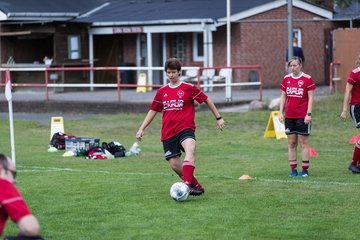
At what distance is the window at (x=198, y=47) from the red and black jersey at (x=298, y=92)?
25069 millimetres

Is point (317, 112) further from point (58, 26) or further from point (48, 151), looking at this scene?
point (58, 26)

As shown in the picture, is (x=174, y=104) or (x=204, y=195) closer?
(x=174, y=104)

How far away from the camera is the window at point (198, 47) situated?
39500 millimetres

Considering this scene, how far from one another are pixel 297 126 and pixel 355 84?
4.01ft

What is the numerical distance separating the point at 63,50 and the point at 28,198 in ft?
91.6

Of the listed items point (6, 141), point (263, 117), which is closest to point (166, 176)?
point (6, 141)

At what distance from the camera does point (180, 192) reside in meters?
11.9

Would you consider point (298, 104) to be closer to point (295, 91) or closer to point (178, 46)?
point (295, 91)

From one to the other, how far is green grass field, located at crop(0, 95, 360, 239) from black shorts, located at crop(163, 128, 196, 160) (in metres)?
Result: 0.60

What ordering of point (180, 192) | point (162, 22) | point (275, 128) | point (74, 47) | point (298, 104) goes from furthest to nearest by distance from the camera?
point (74, 47) → point (162, 22) → point (275, 128) → point (298, 104) → point (180, 192)

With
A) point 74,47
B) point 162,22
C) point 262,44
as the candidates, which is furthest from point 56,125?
point 74,47

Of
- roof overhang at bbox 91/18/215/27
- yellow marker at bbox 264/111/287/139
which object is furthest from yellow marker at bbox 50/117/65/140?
roof overhang at bbox 91/18/215/27

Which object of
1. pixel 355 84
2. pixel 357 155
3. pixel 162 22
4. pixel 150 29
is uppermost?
pixel 162 22

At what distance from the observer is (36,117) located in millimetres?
31156
